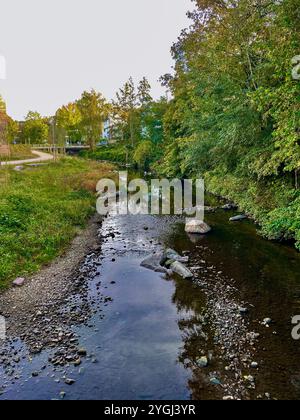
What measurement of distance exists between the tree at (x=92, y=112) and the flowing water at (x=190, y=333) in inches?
2284

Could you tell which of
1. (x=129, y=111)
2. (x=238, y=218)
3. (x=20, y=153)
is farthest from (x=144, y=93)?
(x=238, y=218)

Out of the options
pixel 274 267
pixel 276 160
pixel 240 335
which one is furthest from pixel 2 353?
pixel 276 160

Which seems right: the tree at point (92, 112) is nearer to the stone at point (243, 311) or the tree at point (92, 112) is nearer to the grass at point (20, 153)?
the grass at point (20, 153)

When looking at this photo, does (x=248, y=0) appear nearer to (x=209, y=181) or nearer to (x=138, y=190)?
(x=209, y=181)

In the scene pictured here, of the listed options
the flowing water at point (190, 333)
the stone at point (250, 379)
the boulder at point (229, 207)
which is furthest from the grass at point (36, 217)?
the boulder at point (229, 207)

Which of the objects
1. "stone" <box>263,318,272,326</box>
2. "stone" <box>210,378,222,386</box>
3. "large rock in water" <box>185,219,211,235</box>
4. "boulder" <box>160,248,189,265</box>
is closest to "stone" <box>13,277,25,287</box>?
"boulder" <box>160,248,189,265</box>

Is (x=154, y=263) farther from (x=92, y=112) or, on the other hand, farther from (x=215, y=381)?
(x=92, y=112)

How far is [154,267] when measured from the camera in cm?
1243

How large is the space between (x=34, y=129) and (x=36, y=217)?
61.8 m

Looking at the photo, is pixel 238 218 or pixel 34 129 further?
pixel 34 129

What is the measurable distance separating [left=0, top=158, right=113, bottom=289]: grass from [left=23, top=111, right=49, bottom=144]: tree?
160 feet

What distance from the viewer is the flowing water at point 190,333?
20.8 ft

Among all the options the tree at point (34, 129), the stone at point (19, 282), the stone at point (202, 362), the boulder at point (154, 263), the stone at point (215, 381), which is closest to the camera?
the stone at point (215, 381)

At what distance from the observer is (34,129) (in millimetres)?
70938
